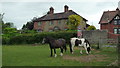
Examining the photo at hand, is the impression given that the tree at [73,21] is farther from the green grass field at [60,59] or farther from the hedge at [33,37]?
the green grass field at [60,59]

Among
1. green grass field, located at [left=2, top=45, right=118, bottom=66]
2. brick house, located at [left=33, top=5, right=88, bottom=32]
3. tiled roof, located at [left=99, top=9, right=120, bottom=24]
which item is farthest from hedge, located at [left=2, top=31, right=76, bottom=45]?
brick house, located at [left=33, top=5, right=88, bottom=32]

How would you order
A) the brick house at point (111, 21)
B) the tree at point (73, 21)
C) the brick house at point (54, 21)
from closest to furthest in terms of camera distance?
the brick house at point (111, 21) → the tree at point (73, 21) → the brick house at point (54, 21)

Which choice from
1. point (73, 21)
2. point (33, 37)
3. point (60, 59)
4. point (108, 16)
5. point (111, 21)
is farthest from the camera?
point (108, 16)

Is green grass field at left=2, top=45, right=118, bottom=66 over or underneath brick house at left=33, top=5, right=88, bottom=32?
underneath

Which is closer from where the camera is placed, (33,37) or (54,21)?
(33,37)

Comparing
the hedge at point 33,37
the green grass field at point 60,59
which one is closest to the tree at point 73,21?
the hedge at point 33,37

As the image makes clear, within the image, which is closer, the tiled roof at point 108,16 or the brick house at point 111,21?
the brick house at point 111,21

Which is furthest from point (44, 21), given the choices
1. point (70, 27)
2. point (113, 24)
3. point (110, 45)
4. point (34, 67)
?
point (34, 67)

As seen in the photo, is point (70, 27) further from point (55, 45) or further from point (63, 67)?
point (63, 67)

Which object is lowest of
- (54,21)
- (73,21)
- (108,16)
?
(73,21)

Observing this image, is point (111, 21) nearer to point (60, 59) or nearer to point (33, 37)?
point (33, 37)

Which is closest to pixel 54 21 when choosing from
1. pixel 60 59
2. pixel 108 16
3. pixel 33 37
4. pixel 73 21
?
pixel 73 21

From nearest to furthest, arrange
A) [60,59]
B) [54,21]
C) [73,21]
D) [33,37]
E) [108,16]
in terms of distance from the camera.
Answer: [60,59] < [33,37] < [73,21] < [108,16] < [54,21]

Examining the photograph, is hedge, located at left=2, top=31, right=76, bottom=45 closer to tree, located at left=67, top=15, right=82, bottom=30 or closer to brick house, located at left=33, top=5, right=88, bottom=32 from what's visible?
tree, located at left=67, top=15, right=82, bottom=30
